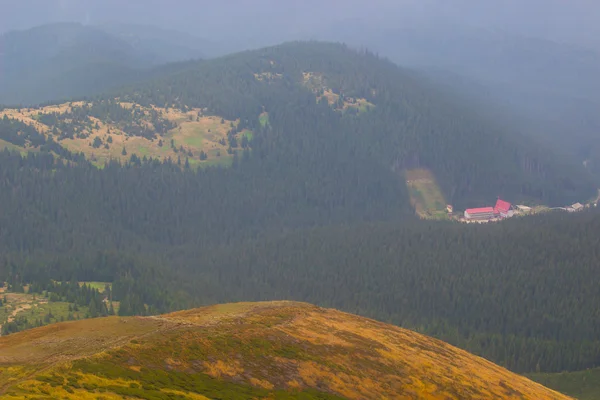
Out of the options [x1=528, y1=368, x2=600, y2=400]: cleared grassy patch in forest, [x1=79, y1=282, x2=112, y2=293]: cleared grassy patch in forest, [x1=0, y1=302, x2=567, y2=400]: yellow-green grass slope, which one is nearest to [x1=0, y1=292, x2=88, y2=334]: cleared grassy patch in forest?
[x1=79, y1=282, x2=112, y2=293]: cleared grassy patch in forest

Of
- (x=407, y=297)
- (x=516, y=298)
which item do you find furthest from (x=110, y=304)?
(x=516, y=298)

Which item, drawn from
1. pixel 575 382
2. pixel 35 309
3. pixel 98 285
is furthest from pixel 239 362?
pixel 98 285

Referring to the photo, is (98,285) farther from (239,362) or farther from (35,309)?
(239,362)

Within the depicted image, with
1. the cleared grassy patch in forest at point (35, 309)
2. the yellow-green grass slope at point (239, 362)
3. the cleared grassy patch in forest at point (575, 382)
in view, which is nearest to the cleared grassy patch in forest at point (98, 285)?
the cleared grassy patch in forest at point (35, 309)

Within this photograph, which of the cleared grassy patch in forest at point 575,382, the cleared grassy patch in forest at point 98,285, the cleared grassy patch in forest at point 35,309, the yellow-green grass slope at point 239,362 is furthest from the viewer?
the cleared grassy patch in forest at point 98,285

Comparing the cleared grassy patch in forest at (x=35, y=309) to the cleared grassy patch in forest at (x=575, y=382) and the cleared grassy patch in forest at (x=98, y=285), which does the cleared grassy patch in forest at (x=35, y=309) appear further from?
the cleared grassy patch in forest at (x=575, y=382)

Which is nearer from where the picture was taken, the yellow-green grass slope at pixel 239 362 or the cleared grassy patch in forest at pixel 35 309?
the yellow-green grass slope at pixel 239 362

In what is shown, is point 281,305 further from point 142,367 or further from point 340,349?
point 142,367
